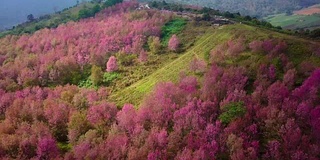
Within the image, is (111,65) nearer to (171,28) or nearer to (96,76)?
(96,76)

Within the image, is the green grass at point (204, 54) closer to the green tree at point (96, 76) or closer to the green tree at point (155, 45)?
the green tree at point (155, 45)

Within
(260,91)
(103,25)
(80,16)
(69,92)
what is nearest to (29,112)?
(69,92)


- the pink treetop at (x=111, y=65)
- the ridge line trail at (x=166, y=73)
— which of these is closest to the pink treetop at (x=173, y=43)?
the ridge line trail at (x=166, y=73)

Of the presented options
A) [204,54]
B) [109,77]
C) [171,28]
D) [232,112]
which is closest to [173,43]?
[204,54]

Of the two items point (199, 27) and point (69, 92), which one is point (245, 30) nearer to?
point (199, 27)

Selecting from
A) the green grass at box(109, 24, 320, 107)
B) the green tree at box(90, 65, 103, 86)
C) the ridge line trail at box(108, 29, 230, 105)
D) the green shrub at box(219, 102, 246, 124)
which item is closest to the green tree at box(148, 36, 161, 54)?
the green grass at box(109, 24, 320, 107)

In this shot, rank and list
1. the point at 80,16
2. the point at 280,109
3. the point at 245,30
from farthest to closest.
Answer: the point at 80,16 → the point at 245,30 → the point at 280,109

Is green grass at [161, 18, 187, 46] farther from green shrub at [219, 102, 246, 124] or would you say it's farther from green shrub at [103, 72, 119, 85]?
green shrub at [219, 102, 246, 124]
